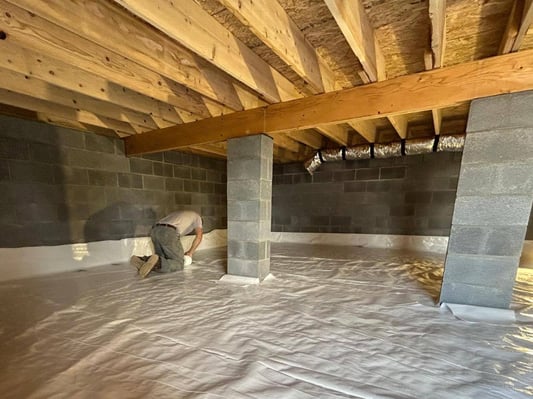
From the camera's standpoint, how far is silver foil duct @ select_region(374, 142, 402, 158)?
11.8ft

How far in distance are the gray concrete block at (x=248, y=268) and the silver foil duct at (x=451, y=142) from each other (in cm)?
301

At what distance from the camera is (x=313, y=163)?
14.4 ft

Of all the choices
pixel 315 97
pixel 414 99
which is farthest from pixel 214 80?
pixel 414 99

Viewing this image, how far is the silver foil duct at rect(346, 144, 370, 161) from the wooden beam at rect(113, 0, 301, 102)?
2.35m

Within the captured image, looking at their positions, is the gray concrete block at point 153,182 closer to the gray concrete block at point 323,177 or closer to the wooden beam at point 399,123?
the gray concrete block at point 323,177

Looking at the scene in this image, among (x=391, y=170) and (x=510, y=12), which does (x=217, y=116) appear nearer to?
(x=510, y=12)

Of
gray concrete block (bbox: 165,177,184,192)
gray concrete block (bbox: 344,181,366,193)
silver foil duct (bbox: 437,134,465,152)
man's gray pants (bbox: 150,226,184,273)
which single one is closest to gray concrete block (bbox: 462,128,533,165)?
silver foil duct (bbox: 437,134,465,152)

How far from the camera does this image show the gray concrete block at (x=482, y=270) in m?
1.63

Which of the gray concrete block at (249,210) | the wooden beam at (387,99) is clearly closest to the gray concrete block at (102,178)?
the wooden beam at (387,99)

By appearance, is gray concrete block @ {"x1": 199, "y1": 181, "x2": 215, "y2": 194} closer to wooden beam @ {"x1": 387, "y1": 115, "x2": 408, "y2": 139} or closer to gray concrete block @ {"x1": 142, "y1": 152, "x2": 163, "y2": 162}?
gray concrete block @ {"x1": 142, "y1": 152, "x2": 163, "y2": 162}

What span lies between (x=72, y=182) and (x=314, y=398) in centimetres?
337

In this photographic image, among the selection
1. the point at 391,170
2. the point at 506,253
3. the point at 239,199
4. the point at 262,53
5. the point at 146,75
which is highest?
the point at 262,53

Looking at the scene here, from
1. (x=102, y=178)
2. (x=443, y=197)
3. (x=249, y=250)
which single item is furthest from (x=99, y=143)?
(x=443, y=197)

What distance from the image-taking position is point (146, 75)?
6.12ft
